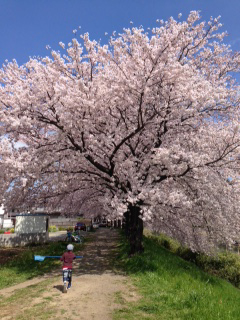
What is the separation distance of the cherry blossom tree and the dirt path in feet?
8.37

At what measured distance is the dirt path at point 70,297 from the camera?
667 cm

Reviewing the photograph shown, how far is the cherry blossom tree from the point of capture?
35.4 feet

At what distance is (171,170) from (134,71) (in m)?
4.33

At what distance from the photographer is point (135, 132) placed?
1182 cm

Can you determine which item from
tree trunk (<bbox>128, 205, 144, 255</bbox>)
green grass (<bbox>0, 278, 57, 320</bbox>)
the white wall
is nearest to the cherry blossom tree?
tree trunk (<bbox>128, 205, 144, 255</bbox>)

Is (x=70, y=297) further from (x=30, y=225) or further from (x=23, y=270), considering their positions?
(x=30, y=225)

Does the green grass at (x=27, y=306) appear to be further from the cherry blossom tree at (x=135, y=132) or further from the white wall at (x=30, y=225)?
the white wall at (x=30, y=225)

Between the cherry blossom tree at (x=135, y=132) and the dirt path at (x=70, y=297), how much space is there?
2.55 m

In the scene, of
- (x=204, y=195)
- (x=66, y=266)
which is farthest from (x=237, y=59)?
(x=66, y=266)

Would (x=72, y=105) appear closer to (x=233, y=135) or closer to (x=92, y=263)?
(x=233, y=135)

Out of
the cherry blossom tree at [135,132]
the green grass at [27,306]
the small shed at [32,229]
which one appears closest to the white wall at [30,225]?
the small shed at [32,229]

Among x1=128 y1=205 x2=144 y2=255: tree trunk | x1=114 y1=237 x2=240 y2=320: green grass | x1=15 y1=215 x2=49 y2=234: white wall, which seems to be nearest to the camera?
x1=114 y1=237 x2=240 y2=320: green grass

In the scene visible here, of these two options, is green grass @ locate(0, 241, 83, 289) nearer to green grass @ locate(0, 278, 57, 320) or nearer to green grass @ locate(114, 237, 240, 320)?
green grass @ locate(0, 278, 57, 320)

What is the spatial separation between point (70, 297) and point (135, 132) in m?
6.75
